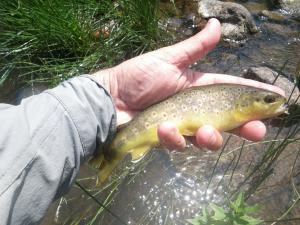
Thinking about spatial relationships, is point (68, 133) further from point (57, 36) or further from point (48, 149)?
point (57, 36)

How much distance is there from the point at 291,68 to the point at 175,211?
8.98 ft

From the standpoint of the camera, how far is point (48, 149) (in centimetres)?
247

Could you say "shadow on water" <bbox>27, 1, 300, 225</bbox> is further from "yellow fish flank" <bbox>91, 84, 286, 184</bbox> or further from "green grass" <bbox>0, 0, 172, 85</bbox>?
"green grass" <bbox>0, 0, 172, 85</bbox>

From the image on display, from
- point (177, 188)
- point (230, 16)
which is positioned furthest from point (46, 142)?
point (230, 16)


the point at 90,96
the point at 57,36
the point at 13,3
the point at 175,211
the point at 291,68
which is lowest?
the point at 175,211

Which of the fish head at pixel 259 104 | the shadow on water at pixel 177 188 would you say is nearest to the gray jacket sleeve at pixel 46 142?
the fish head at pixel 259 104

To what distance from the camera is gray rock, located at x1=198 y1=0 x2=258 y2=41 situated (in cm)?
659

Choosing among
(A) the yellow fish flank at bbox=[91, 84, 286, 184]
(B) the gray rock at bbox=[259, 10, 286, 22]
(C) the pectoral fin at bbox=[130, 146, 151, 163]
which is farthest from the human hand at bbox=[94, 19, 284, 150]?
(B) the gray rock at bbox=[259, 10, 286, 22]

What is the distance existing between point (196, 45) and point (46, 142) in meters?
1.36

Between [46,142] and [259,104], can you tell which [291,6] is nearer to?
[259,104]

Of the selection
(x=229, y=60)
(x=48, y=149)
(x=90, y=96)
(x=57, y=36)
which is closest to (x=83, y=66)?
(x=57, y=36)

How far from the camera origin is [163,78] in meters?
3.36

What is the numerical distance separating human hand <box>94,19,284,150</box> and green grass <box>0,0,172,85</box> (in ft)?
5.98

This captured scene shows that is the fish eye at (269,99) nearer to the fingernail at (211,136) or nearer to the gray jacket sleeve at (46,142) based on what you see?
the fingernail at (211,136)
